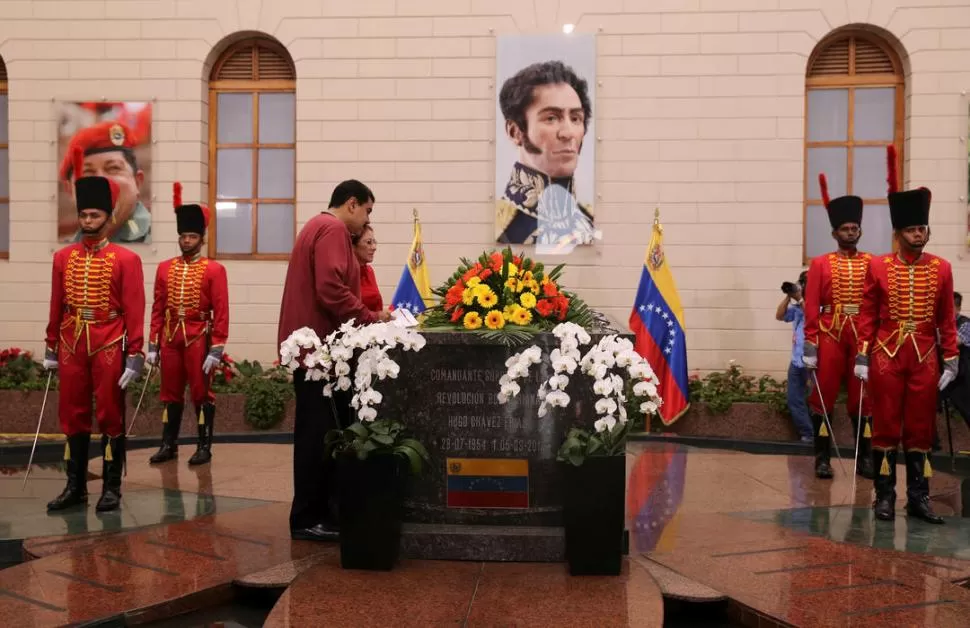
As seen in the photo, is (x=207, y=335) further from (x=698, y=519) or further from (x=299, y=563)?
(x=698, y=519)

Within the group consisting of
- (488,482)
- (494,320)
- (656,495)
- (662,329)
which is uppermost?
(494,320)

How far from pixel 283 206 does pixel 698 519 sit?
714cm

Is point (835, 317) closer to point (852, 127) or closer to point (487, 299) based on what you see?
point (487, 299)

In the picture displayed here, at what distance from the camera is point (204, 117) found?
1137 cm

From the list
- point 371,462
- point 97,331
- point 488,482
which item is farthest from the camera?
point 97,331

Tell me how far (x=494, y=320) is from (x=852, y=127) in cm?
767

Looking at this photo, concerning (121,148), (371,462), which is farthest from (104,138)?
(371,462)

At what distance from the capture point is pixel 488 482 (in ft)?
15.6

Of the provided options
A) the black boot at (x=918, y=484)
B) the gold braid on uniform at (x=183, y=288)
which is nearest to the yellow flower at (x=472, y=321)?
the black boot at (x=918, y=484)

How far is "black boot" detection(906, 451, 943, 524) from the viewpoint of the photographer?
5930 mm

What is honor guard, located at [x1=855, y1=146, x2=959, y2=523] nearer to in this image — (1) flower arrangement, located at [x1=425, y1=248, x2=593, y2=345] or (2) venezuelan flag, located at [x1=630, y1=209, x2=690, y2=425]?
(1) flower arrangement, located at [x1=425, y1=248, x2=593, y2=345]

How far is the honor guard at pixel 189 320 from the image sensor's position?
26.0 ft

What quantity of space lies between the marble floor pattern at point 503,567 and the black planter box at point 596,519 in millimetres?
105

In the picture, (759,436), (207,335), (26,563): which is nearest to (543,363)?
(26,563)
